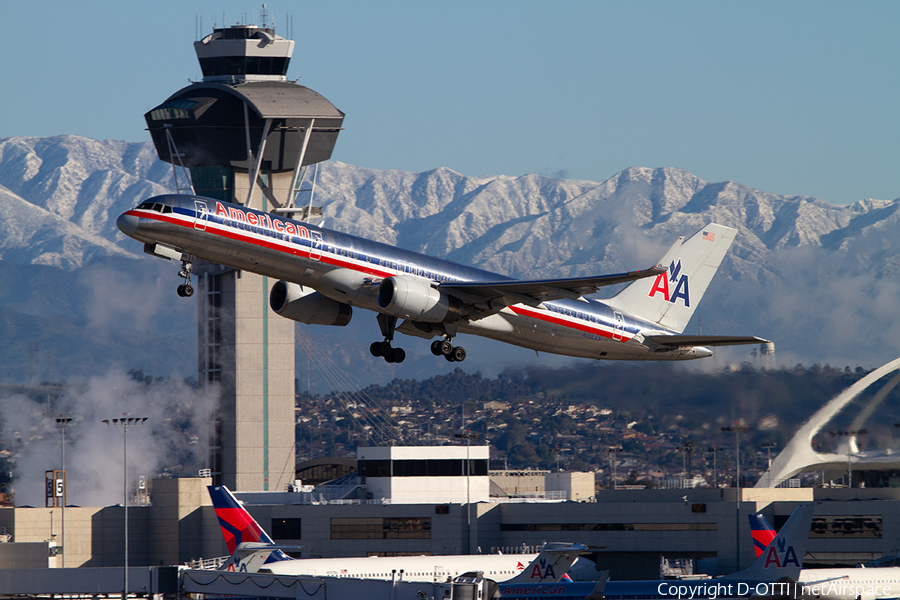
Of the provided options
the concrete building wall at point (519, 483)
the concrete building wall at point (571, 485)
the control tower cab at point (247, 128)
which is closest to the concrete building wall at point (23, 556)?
the concrete building wall at point (571, 485)

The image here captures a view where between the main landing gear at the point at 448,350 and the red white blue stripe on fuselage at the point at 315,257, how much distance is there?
98 cm

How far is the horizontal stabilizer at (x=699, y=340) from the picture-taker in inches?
2200

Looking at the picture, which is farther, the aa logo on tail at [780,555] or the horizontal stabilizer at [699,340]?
the aa logo on tail at [780,555]

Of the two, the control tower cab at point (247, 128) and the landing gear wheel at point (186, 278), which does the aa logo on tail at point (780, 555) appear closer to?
the landing gear wheel at point (186, 278)

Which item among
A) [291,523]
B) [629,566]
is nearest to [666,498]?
[629,566]

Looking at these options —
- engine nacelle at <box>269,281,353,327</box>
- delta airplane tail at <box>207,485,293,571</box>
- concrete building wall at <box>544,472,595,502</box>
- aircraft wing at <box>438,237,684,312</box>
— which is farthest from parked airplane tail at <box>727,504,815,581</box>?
concrete building wall at <box>544,472,595,502</box>

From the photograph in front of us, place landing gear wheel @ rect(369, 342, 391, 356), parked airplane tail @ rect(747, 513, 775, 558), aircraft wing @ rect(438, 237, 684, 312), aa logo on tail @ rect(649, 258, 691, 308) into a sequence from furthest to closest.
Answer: parked airplane tail @ rect(747, 513, 775, 558), aa logo on tail @ rect(649, 258, 691, 308), landing gear wheel @ rect(369, 342, 391, 356), aircraft wing @ rect(438, 237, 684, 312)

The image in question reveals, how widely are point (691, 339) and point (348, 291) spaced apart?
1723 centimetres

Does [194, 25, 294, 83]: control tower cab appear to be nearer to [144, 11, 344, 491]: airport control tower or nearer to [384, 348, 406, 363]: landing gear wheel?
[144, 11, 344, 491]: airport control tower

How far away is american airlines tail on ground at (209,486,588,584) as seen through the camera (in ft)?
200

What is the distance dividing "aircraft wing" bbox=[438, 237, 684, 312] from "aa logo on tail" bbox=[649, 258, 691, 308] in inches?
414

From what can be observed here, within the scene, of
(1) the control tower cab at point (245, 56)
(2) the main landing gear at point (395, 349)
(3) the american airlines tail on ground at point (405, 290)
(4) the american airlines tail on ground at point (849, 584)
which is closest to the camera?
(3) the american airlines tail on ground at point (405, 290)

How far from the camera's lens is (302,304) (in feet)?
184

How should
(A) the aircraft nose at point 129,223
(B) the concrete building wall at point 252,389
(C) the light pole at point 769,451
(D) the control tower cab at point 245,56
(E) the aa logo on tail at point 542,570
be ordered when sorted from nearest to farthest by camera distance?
1. (A) the aircraft nose at point 129,223
2. (E) the aa logo on tail at point 542,570
3. (C) the light pole at point 769,451
4. (B) the concrete building wall at point 252,389
5. (D) the control tower cab at point 245,56
